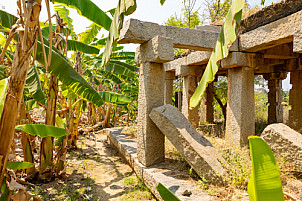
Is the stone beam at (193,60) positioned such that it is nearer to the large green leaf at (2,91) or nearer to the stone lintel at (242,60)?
the stone lintel at (242,60)

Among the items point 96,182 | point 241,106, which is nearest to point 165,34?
point 241,106

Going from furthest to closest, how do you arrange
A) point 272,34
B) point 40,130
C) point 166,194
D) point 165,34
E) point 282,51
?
point 282,51, point 165,34, point 272,34, point 40,130, point 166,194

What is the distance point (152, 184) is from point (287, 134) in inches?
98.5

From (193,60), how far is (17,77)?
586cm

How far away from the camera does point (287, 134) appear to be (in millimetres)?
3605

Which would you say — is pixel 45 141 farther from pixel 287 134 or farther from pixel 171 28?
pixel 287 134

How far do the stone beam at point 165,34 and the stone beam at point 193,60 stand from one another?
1133mm

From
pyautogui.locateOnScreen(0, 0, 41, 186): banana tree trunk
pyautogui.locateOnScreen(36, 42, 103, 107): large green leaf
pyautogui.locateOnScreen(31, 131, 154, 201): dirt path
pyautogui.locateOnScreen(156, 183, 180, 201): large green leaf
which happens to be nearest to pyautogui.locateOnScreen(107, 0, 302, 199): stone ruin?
pyautogui.locateOnScreen(31, 131, 154, 201): dirt path

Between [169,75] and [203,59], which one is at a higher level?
[203,59]

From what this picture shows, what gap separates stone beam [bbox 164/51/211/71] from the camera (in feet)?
20.7

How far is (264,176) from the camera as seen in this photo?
3.37 feet

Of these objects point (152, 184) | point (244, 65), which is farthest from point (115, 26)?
point (244, 65)

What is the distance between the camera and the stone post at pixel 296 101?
695cm

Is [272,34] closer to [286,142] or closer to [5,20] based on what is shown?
[286,142]
